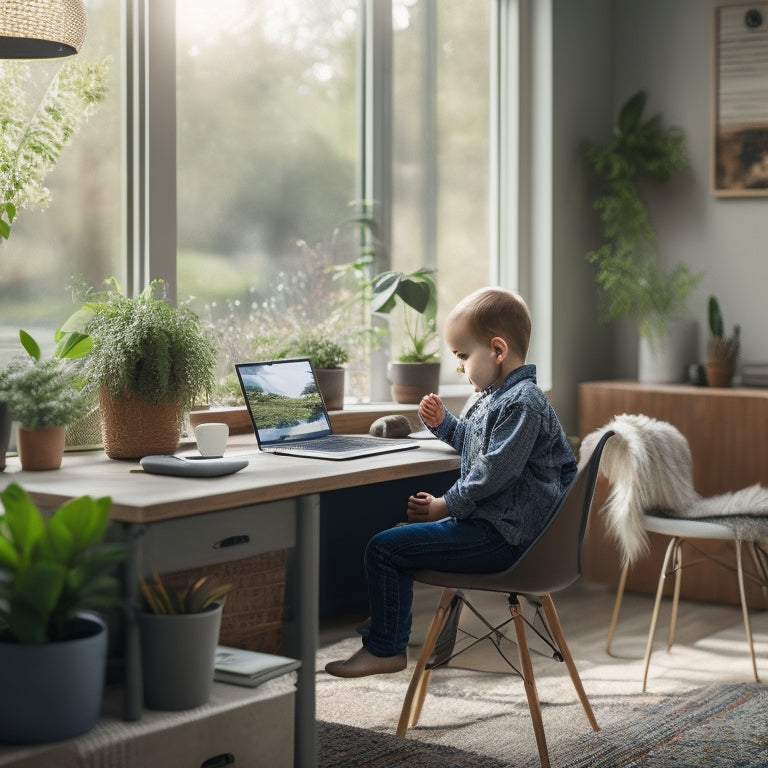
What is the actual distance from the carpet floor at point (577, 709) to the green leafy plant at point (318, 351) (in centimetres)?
87

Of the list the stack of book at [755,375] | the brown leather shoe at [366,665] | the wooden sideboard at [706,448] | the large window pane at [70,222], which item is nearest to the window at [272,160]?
the large window pane at [70,222]

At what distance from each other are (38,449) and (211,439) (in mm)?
372

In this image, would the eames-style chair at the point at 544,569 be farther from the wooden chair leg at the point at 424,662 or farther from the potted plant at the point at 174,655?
the potted plant at the point at 174,655

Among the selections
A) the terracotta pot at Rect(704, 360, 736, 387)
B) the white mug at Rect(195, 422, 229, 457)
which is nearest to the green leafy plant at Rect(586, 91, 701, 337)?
the terracotta pot at Rect(704, 360, 736, 387)

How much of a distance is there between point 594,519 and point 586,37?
1912mm

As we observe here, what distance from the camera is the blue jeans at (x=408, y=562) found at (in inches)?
99.5

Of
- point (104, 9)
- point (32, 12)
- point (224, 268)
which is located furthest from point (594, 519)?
point (32, 12)

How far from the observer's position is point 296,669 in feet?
7.45

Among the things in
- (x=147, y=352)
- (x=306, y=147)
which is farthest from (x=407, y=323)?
(x=147, y=352)

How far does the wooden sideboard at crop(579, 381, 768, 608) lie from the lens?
3.99 m

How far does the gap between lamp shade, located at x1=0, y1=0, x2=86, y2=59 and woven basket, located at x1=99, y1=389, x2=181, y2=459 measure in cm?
75

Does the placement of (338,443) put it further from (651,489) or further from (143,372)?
(651,489)

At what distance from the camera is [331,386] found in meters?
3.44

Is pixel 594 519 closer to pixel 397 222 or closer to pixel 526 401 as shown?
pixel 397 222
